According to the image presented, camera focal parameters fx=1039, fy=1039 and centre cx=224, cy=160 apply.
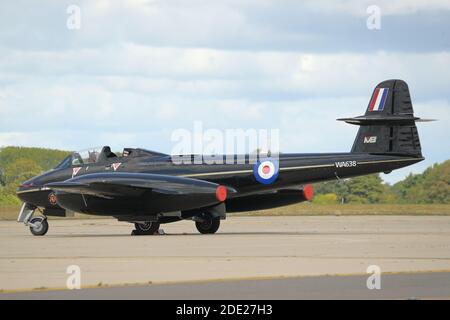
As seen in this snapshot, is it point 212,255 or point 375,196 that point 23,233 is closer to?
point 212,255

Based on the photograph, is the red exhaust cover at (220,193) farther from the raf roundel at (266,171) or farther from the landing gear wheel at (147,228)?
the landing gear wheel at (147,228)

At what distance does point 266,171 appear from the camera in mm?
33812

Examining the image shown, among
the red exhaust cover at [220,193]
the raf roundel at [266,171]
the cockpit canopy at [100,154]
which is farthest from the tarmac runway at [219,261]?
the cockpit canopy at [100,154]

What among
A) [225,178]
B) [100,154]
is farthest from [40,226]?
[225,178]

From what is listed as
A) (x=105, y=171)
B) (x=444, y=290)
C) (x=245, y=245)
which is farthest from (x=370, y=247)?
(x=105, y=171)

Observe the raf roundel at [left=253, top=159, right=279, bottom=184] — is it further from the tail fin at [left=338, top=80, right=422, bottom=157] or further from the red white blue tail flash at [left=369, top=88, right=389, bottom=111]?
the red white blue tail flash at [left=369, top=88, right=389, bottom=111]

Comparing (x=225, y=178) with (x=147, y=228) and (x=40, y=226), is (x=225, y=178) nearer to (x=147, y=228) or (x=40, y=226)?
(x=147, y=228)

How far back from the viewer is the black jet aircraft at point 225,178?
107 ft

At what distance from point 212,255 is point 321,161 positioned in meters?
10.4

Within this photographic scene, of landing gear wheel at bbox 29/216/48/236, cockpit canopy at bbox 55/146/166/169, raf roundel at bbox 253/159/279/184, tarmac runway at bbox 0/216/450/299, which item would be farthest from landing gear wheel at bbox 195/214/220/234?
landing gear wheel at bbox 29/216/48/236

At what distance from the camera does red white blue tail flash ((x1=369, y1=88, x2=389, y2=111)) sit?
33.6m

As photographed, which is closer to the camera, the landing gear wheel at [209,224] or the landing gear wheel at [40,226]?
the landing gear wheel at [40,226]

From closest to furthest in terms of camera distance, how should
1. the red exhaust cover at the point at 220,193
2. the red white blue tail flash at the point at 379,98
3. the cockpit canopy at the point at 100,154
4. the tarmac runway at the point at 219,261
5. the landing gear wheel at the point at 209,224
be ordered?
the tarmac runway at the point at 219,261 < the red exhaust cover at the point at 220,193 < the red white blue tail flash at the point at 379,98 < the landing gear wheel at the point at 209,224 < the cockpit canopy at the point at 100,154
